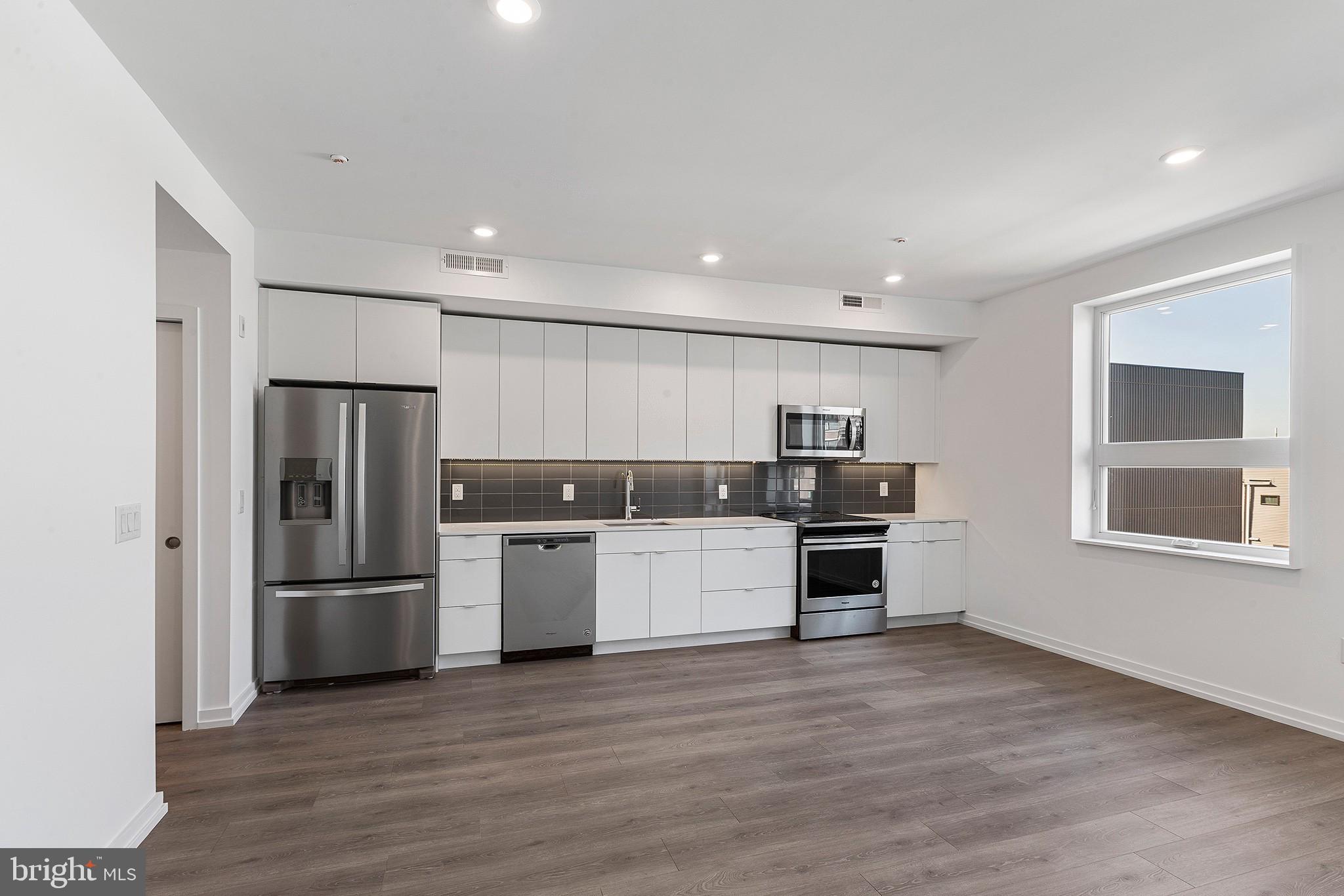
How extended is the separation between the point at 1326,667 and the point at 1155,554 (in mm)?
935

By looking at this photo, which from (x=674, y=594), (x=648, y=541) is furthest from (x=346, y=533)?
(x=674, y=594)

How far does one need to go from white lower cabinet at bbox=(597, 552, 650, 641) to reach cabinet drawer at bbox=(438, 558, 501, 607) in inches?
26.6

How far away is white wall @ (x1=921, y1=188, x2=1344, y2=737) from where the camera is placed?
330 centimetres

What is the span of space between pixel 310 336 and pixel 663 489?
8.73ft

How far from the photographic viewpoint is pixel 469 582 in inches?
168

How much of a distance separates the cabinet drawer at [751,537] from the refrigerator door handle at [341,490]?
2.29 metres

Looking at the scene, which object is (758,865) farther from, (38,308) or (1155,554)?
(1155,554)

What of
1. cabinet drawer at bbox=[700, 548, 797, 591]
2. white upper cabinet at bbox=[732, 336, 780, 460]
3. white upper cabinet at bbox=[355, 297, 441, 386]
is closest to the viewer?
white upper cabinet at bbox=[355, 297, 441, 386]

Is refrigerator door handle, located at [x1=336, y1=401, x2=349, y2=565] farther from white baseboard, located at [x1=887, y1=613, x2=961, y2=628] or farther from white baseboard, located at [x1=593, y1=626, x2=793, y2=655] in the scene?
white baseboard, located at [x1=887, y1=613, x2=961, y2=628]

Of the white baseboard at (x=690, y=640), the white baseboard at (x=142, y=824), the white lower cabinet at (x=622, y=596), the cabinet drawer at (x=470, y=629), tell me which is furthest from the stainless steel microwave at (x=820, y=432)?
the white baseboard at (x=142, y=824)

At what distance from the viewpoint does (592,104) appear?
8.18ft

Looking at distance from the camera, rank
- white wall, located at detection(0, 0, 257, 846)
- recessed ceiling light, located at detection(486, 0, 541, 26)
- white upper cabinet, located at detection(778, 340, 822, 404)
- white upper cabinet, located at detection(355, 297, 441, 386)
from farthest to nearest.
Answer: white upper cabinet, located at detection(778, 340, 822, 404), white upper cabinet, located at detection(355, 297, 441, 386), recessed ceiling light, located at detection(486, 0, 541, 26), white wall, located at detection(0, 0, 257, 846)

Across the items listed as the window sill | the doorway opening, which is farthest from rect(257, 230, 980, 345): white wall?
the window sill

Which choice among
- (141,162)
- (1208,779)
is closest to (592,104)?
(141,162)
